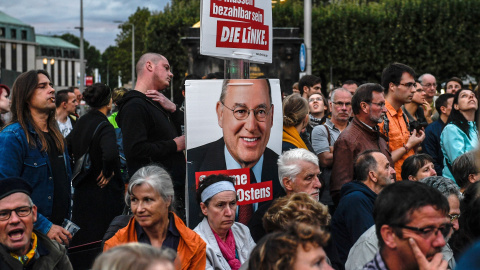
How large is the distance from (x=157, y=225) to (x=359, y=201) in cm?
147

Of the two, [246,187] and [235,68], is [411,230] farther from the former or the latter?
[235,68]

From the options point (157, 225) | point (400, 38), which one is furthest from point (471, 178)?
point (400, 38)

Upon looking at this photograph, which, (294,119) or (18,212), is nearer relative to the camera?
(18,212)

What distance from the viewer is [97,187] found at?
6.46 meters

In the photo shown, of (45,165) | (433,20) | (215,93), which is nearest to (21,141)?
(45,165)

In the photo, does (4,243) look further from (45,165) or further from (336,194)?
(336,194)

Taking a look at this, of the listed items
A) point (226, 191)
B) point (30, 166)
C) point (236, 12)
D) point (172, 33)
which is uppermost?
point (172, 33)

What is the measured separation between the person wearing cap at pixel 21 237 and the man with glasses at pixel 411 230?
204cm

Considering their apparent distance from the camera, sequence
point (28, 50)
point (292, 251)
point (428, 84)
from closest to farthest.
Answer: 1. point (292, 251)
2. point (428, 84)
3. point (28, 50)

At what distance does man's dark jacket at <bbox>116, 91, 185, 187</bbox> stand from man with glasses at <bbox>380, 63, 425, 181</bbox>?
2.37 meters

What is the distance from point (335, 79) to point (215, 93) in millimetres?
31717

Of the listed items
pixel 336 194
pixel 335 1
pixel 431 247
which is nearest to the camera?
pixel 431 247

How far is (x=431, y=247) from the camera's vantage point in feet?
10.3

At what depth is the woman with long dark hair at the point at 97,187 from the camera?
641 cm
